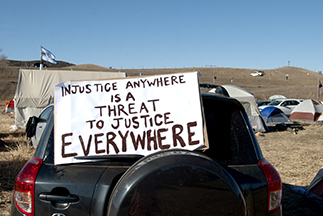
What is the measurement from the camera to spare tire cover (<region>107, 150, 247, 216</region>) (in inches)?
62.2

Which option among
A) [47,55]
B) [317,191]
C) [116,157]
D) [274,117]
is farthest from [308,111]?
[116,157]

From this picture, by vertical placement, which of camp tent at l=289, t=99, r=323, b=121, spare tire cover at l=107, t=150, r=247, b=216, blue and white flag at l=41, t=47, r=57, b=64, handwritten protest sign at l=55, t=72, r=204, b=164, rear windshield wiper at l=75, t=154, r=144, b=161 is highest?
blue and white flag at l=41, t=47, r=57, b=64

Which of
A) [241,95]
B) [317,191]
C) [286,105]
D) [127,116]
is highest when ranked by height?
[241,95]

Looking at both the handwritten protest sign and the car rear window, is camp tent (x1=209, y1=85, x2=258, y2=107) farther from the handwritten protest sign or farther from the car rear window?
the handwritten protest sign

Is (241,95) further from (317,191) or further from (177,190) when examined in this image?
(177,190)

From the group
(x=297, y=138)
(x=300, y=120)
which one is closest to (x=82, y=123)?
(x=297, y=138)

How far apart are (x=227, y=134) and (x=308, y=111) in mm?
18577

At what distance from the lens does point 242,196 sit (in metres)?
1.69

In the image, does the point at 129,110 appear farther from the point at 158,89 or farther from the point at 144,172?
the point at 144,172

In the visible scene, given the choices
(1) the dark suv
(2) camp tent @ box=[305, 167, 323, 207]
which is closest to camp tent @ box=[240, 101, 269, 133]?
(2) camp tent @ box=[305, 167, 323, 207]

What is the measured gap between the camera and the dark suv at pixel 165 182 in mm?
1595

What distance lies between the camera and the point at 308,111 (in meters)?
17.9

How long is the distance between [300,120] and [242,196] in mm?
19143

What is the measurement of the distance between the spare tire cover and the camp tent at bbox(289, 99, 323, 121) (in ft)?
61.7
